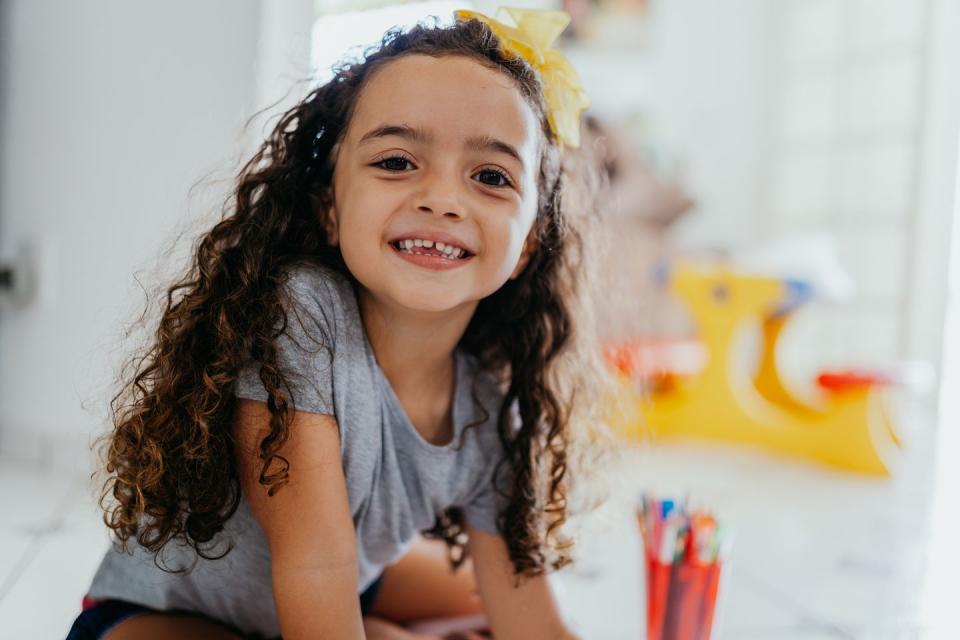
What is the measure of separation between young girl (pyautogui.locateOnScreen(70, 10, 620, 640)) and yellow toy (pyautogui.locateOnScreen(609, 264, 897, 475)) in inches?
50.0

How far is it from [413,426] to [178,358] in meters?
0.22

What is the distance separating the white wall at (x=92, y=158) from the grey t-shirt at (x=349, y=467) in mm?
580

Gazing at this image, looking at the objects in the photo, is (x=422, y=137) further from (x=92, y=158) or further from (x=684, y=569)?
(x=92, y=158)

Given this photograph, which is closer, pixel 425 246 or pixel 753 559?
pixel 425 246

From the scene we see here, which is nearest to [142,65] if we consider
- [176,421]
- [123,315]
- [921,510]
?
[123,315]

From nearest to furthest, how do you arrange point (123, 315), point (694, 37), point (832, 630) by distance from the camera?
point (832, 630)
point (123, 315)
point (694, 37)

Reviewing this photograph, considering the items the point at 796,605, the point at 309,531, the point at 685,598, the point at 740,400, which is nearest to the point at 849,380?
the point at 740,400

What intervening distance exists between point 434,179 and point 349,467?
0.26 meters

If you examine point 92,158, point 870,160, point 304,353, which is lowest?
point 304,353

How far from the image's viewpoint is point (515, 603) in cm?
89

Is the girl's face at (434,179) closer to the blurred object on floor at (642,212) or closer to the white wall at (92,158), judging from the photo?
the white wall at (92,158)

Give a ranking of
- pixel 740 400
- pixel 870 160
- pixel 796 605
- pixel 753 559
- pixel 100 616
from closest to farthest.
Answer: pixel 100 616, pixel 796 605, pixel 753 559, pixel 740 400, pixel 870 160

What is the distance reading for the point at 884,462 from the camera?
6.67 ft

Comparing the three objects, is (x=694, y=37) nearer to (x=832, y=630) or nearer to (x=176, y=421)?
(x=832, y=630)
